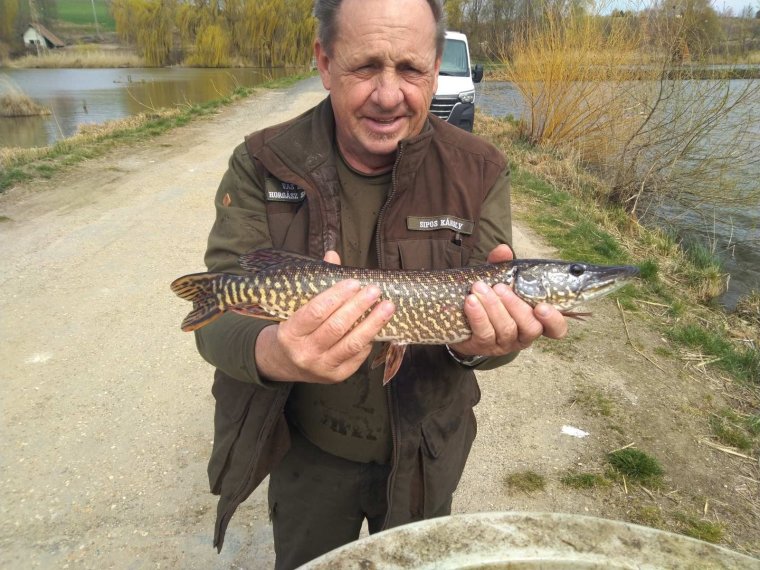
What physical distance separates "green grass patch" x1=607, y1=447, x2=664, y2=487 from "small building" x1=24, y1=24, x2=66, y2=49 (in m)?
65.6

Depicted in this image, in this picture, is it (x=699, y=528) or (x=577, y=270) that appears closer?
(x=577, y=270)

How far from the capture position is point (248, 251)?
1.95 m

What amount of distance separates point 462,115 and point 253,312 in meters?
10.1

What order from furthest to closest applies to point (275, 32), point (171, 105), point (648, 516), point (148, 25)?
point (148, 25), point (275, 32), point (171, 105), point (648, 516)

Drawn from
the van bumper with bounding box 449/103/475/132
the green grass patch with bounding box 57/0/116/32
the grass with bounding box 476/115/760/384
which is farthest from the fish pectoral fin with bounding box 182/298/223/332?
the green grass patch with bounding box 57/0/116/32

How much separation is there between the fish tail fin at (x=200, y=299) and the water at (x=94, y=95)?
1586 centimetres

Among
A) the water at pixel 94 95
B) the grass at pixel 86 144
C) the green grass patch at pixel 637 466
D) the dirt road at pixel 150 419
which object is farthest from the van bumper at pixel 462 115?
the water at pixel 94 95

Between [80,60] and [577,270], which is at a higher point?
[80,60]

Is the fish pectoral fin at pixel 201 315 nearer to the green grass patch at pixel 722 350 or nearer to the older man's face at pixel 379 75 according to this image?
the older man's face at pixel 379 75

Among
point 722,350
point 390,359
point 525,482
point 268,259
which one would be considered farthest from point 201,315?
point 722,350

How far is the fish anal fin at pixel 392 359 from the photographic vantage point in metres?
1.90

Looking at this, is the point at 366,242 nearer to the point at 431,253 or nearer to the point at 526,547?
the point at 431,253

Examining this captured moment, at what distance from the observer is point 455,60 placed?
470 inches

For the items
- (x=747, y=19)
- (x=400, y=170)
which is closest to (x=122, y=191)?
(x=400, y=170)
